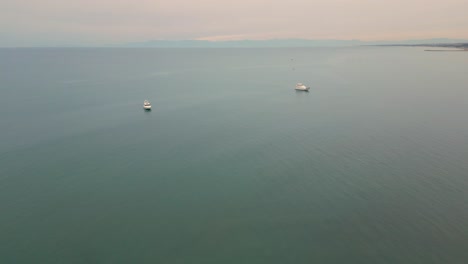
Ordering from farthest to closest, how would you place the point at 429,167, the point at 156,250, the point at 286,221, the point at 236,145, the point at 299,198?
the point at 236,145 → the point at 429,167 → the point at 299,198 → the point at 286,221 → the point at 156,250

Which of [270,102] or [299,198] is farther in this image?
[270,102]

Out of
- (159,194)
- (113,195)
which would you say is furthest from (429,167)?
(113,195)

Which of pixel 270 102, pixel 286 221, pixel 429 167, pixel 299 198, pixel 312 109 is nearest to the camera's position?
pixel 286 221

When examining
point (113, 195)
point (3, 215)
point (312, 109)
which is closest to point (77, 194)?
point (113, 195)

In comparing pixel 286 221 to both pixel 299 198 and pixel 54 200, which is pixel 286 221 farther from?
pixel 54 200

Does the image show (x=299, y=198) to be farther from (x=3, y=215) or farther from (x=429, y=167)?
(x=3, y=215)

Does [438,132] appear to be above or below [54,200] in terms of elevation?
above
